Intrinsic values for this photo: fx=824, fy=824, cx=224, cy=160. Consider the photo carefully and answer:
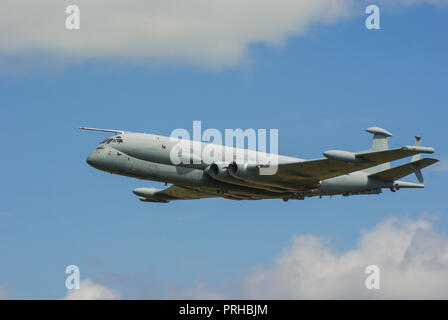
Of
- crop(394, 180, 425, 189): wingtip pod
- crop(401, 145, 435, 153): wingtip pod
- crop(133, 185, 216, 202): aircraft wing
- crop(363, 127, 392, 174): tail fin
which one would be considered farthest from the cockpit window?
crop(394, 180, 425, 189): wingtip pod

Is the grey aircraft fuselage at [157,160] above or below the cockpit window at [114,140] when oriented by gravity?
below

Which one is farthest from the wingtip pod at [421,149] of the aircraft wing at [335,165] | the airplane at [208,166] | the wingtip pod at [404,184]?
the wingtip pod at [404,184]

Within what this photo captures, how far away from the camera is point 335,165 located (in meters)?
46.7

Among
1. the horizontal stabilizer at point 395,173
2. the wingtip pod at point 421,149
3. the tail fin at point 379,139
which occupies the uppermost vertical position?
the tail fin at point 379,139

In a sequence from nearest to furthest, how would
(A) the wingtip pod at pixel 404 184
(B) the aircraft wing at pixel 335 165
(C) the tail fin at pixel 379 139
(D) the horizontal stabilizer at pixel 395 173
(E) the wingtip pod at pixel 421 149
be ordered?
(E) the wingtip pod at pixel 421 149 → (B) the aircraft wing at pixel 335 165 → (D) the horizontal stabilizer at pixel 395 173 → (A) the wingtip pod at pixel 404 184 → (C) the tail fin at pixel 379 139

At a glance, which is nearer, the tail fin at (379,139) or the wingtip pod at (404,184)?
the wingtip pod at (404,184)

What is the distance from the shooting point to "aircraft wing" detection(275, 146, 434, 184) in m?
43.8

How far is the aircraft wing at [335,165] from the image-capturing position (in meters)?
43.8

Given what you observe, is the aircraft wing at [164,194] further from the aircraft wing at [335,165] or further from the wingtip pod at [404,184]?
the wingtip pod at [404,184]

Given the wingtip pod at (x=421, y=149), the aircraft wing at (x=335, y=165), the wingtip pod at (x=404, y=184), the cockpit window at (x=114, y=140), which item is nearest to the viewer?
the wingtip pod at (x=421, y=149)

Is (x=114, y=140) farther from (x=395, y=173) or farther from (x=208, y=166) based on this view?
(x=395, y=173)

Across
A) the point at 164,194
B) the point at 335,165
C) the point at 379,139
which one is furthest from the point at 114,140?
the point at 379,139

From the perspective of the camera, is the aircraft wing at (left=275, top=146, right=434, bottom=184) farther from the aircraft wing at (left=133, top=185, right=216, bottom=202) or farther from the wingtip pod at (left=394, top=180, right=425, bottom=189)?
the aircraft wing at (left=133, top=185, right=216, bottom=202)
